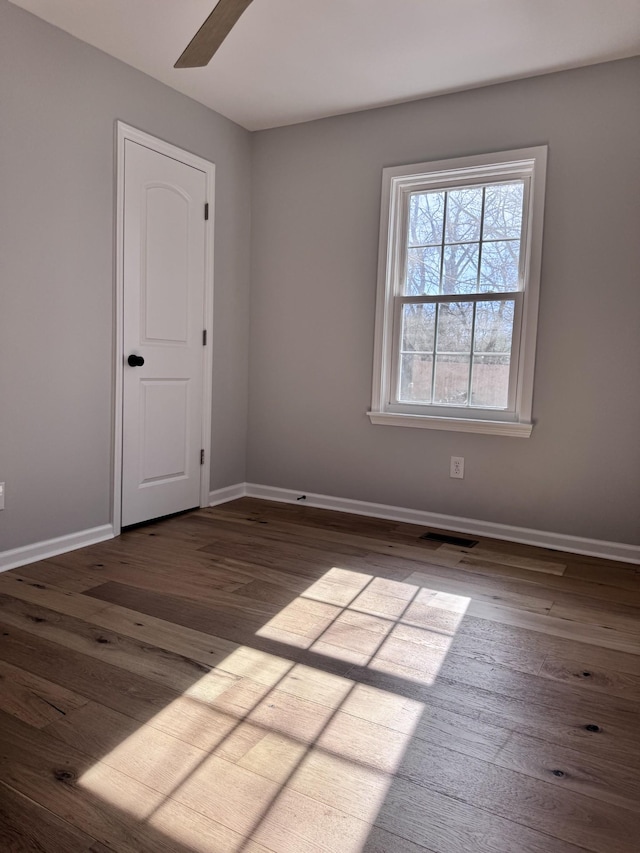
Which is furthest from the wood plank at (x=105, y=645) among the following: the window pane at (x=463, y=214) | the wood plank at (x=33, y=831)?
the window pane at (x=463, y=214)

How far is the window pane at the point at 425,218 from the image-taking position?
3574mm

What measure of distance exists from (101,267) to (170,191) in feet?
2.28

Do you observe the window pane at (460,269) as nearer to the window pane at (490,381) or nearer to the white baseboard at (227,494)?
the window pane at (490,381)

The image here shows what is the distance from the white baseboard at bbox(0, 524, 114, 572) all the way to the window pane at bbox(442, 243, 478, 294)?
7.68 ft

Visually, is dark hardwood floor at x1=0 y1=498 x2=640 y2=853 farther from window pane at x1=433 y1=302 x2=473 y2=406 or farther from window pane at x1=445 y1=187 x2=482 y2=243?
window pane at x1=445 y1=187 x2=482 y2=243

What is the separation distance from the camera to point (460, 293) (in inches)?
138

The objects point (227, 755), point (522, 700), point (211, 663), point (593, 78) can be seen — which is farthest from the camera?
point (593, 78)

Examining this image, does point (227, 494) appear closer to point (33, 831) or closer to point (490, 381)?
point (490, 381)

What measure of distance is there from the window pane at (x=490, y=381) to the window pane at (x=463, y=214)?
0.70m

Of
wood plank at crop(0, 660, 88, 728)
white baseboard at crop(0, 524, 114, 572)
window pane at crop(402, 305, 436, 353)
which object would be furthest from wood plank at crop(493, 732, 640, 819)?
window pane at crop(402, 305, 436, 353)

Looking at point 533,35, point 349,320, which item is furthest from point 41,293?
point 533,35

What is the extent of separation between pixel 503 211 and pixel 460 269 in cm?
38

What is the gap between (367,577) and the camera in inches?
109

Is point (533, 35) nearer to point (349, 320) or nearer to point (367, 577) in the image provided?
point (349, 320)
